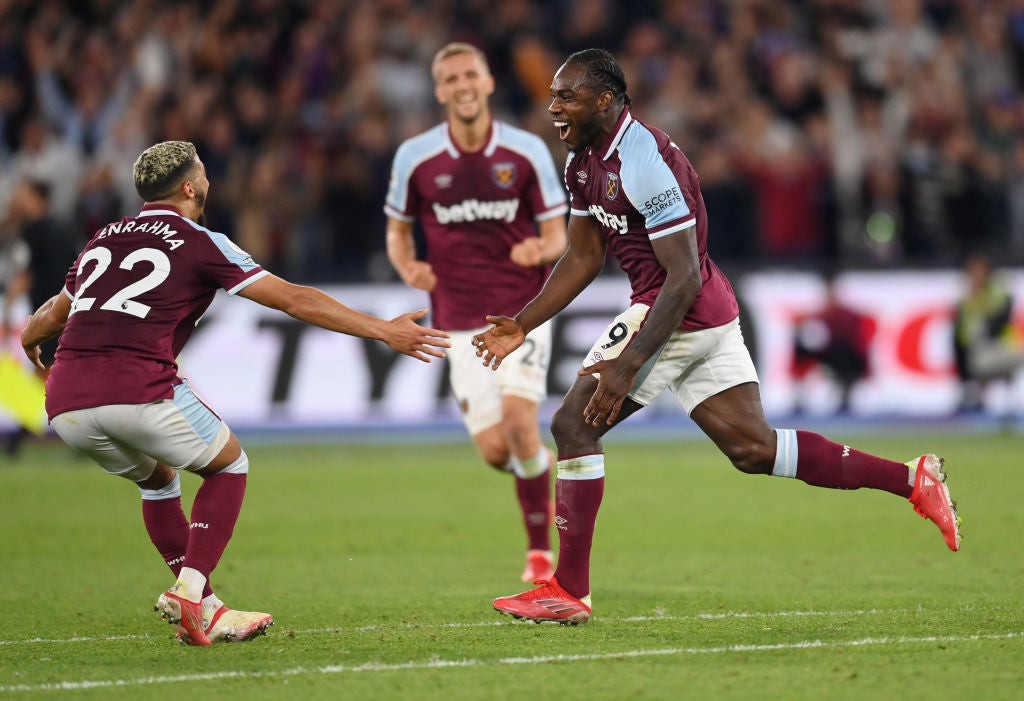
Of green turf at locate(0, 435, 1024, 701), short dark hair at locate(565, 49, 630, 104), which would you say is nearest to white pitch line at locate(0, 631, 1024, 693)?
green turf at locate(0, 435, 1024, 701)

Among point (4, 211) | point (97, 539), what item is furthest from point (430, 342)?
point (4, 211)

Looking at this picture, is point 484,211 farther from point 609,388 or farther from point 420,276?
point 609,388

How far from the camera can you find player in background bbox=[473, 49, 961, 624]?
6938 mm

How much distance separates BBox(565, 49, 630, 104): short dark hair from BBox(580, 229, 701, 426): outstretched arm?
0.77 m

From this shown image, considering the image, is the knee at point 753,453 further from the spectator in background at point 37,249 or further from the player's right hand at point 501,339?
the spectator in background at point 37,249

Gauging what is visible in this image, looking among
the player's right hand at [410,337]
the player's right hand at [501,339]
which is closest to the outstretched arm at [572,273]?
the player's right hand at [501,339]

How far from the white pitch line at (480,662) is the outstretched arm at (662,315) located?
119 centimetres

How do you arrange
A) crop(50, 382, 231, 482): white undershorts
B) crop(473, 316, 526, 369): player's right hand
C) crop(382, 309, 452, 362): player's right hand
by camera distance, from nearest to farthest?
crop(50, 382, 231, 482): white undershorts < crop(382, 309, 452, 362): player's right hand < crop(473, 316, 526, 369): player's right hand

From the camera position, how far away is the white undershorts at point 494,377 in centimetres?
923

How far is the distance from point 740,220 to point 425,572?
9.81 meters

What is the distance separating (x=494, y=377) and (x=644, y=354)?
255 cm

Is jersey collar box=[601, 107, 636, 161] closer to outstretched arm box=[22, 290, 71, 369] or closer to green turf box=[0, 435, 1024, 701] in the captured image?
green turf box=[0, 435, 1024, 701]

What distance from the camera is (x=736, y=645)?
21.2ft

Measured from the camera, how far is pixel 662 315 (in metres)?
6.88
